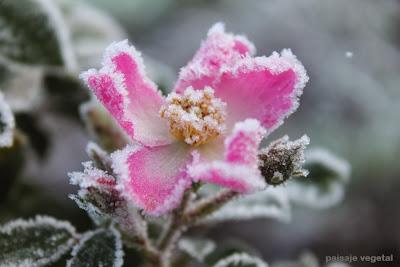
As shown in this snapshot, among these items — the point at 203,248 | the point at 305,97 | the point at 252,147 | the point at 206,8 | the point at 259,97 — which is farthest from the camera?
the point at 206,8

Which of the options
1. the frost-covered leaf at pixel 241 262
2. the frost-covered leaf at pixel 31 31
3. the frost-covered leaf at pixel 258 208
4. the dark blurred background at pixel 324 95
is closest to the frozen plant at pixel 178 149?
the frost-covered leaf at pixel 241 262

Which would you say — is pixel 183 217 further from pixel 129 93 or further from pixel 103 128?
pixel 103 128

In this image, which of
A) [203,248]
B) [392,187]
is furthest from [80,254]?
[392,187]

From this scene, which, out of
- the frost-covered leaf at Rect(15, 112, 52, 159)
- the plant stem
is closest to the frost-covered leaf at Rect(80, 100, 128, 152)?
the frost-covered leaf at Rect(15, 112, 52, 159)

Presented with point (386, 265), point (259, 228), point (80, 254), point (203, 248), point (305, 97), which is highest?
point (305, 97)

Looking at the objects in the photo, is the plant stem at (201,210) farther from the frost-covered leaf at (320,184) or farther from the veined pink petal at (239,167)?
the frost-covered leaf at (320,184)

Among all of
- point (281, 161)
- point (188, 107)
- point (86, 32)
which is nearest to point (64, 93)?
point (86, 32)

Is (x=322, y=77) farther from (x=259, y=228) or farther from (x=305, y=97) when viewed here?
(x=259, y=228)
